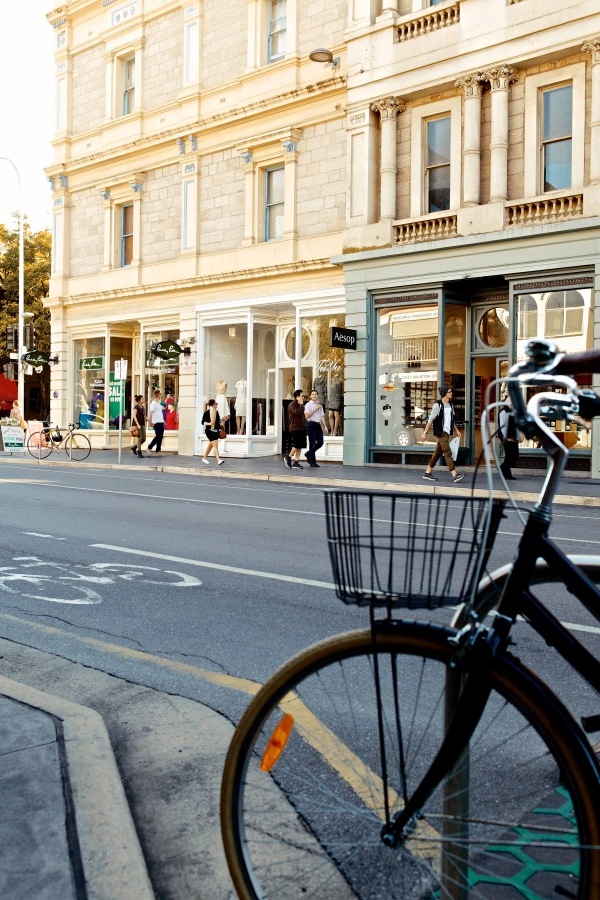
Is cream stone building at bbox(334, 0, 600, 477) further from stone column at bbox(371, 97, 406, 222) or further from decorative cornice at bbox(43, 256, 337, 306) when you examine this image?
decorative cornice at bbox(43, 256, 337, 306)

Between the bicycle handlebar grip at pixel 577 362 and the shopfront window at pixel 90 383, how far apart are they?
98.6ft

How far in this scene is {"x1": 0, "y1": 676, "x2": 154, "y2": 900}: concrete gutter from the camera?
103 inches

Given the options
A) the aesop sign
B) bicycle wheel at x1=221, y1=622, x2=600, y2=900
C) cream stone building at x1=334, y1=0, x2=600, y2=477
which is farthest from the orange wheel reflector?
the aesop sign

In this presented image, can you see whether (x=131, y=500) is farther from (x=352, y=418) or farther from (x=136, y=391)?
(x=136, y=391)

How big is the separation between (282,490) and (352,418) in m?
6.70

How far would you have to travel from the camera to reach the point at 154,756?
3.65m

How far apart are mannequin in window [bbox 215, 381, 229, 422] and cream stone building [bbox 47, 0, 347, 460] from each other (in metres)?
0.04

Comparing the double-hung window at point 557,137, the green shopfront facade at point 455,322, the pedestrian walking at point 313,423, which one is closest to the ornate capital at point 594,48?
the double-hung window at point 557,137

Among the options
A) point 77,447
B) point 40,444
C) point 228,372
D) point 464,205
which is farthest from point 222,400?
point 464,205

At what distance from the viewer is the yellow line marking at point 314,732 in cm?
232

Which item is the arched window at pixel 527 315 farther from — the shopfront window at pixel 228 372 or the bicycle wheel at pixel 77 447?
the bicycle wheel at pixel 77 447

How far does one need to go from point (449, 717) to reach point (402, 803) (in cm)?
28

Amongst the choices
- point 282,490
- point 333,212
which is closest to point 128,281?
point 333,212

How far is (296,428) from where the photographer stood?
832 inches
